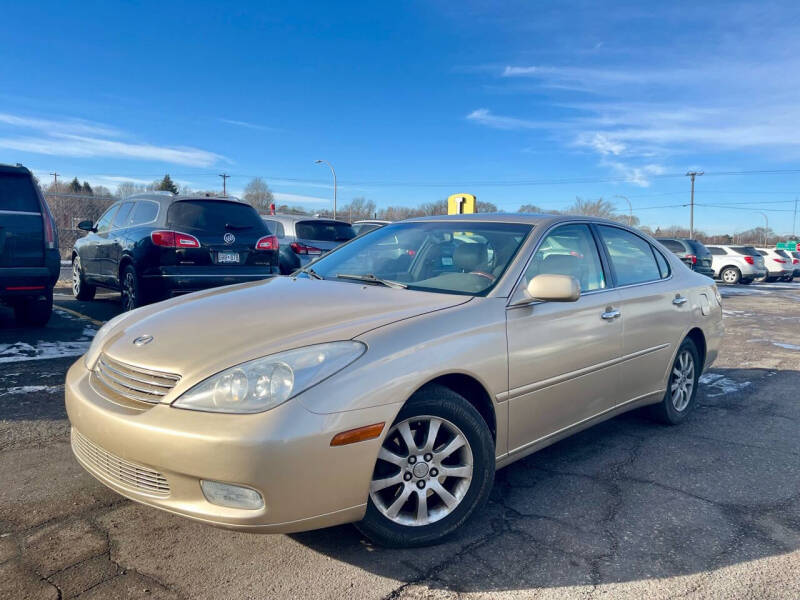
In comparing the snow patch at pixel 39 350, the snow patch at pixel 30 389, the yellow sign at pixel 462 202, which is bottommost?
the snow patch at pixel 30 389

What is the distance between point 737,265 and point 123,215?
927 inches

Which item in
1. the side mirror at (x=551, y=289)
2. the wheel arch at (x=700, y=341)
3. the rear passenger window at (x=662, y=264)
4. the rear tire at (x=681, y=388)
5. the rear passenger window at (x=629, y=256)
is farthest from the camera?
the wheel arch at (x=700, y=341)

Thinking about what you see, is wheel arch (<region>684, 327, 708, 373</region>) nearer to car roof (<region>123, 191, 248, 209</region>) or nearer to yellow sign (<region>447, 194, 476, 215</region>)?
car roof (<region>123, 191, 248, 209</region>)

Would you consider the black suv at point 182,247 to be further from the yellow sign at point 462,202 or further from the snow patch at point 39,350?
the yellow sign at point 462,202

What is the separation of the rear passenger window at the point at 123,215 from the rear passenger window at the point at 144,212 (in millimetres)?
197

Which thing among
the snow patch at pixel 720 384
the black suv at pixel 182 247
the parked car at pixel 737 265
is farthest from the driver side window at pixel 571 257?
the parked car at pixel 737 265

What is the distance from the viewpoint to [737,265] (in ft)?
79.5

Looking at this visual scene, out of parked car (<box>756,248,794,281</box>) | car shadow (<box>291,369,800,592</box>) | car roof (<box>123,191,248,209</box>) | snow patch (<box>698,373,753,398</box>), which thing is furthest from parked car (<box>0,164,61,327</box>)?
parked car (<box>756,248,794,281</box>)

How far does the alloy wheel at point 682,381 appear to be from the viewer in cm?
449

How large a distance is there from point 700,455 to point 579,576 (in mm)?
1912

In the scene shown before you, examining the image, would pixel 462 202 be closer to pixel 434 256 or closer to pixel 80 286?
pixel 80 286

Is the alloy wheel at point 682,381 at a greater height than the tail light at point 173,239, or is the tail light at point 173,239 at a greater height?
the tail light at point 173,239

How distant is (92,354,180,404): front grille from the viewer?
244cm

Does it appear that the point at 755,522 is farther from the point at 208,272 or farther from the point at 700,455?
the point at 208,272
